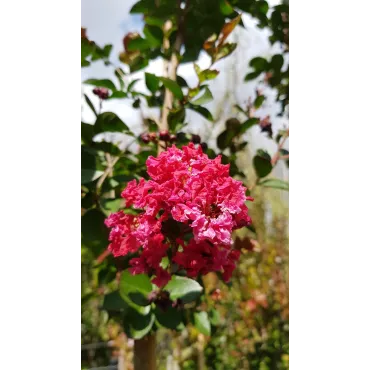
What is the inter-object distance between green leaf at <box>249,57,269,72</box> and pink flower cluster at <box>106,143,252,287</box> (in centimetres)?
63

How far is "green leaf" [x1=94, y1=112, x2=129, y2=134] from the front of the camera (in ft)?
3.00

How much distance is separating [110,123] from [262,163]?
33cm

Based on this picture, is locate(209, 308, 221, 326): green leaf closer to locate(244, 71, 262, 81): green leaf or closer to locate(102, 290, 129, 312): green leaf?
locate(102, 290, 129, 312): green leaf

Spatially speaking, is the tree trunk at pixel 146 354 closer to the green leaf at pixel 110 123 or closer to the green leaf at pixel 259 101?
the green leaf at pixel 110 123

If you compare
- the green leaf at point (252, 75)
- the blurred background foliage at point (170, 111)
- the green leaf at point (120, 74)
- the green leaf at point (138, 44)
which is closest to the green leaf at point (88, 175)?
the blurred background foliage at point (170, 111)

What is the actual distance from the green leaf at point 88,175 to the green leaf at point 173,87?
0.70ft
